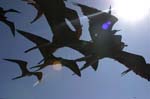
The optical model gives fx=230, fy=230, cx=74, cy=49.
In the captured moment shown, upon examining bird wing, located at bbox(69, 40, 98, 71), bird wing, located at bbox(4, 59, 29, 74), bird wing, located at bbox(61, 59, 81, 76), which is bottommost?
bird wing, located at bbox(4, 59, 29, 74)

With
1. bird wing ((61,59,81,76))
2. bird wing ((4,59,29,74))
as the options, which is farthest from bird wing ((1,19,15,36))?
bird wing ((4,59,29,74))

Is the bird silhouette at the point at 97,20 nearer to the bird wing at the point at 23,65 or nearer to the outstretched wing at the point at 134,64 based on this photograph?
the outstretched wing at the point at 134,64

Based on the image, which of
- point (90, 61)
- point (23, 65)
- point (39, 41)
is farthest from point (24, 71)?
point (90, 61)

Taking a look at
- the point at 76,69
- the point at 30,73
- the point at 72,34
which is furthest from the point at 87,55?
the point at 30,73

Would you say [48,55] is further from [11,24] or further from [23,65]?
[23,65]

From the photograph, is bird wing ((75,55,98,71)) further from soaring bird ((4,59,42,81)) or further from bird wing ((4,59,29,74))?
bird wing ((4,59,29,74))

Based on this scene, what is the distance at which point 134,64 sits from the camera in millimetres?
3412

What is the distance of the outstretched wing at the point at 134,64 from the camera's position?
3.30m

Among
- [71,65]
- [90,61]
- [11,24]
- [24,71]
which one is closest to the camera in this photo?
[11,24]

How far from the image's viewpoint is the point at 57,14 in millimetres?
2822

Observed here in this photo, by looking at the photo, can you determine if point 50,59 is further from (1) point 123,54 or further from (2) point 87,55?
(1) point 123,54

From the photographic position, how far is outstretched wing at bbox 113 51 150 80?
10.8ft

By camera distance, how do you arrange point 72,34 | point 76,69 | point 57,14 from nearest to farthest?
point 57,14, point 72,34, point 76,69

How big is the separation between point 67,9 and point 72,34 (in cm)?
46
